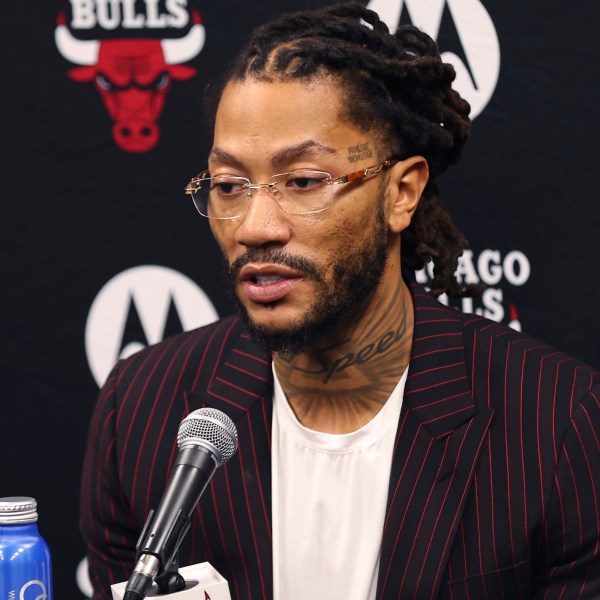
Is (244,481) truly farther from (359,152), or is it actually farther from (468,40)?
(468,40)

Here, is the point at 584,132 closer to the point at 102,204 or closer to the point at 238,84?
the point at 238,84

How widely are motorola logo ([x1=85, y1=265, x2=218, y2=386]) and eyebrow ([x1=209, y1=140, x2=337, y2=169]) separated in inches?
20.7

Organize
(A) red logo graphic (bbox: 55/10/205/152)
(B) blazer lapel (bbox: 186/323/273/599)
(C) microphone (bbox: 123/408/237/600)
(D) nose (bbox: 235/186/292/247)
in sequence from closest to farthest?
(C) microphone (bbox: 123/408/237/600) → (D) nose (bbox: 235/186/292/247) → (B) blazer lapel (bbox: 186/323/273/599) → (A) red logo graphic (bbox: 55/10/205/152)

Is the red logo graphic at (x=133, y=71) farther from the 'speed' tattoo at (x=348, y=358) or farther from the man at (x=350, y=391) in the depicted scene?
the 'speed' tattoo at (x=348, y=358)

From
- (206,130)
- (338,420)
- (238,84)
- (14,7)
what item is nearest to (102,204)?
(206,130)

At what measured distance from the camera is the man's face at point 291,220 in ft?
4.93

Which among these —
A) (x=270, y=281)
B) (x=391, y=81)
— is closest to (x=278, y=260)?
(x=270, y=281)

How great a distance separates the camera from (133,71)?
2.00 metres

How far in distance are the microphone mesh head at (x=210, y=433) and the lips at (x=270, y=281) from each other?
38 centimetres

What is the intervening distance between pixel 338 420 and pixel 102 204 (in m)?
0.65

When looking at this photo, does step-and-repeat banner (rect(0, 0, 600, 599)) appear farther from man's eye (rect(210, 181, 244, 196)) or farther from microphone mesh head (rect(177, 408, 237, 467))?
microphone mesh head (rect(177, 408, 237, 467))

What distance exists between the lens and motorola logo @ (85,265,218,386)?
79.5 inches

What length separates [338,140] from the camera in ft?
5.08

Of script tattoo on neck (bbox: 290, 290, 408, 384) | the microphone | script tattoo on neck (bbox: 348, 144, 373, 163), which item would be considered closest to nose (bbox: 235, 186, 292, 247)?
script tattoo on neck (bbox: 348, 144, 373, 163)
